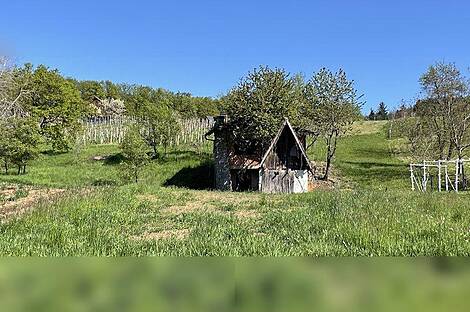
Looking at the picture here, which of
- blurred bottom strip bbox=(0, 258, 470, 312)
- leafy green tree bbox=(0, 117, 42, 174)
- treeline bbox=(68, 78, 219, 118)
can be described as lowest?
blurred bottom strip bbox=(0, 258, 470, 312)

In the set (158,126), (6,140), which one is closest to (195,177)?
(158,126)

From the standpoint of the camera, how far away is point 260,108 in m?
31.4

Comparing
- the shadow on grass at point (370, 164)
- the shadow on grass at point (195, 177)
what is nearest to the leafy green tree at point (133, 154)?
the shadow on grass at point (195, 177)

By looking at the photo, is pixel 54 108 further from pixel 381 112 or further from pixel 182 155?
pixel 381 112

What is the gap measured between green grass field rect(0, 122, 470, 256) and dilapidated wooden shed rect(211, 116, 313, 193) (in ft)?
11.6

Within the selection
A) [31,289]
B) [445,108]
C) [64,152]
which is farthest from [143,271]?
[64,152]

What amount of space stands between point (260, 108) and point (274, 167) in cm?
462

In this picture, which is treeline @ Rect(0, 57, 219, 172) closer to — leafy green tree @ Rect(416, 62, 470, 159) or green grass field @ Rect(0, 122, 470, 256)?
green grass field @ Rect(0, 122, 470, 256)

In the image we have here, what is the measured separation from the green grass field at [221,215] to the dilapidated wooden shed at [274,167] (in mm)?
3534

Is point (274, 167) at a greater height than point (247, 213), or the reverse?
point (274, 167)

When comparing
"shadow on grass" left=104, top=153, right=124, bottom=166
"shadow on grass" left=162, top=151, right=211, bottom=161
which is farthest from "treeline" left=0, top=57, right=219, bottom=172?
"shadow on grass" left=104, top=153, right=124, bottom=166

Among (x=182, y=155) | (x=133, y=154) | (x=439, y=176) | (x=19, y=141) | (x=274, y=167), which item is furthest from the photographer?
(x=182, y=155)

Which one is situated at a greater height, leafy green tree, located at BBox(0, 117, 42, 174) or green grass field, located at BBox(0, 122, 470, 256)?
leafy green tree, located at BBox(0, 117, 42, 174)

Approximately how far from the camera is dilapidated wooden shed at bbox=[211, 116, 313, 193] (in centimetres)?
2962
